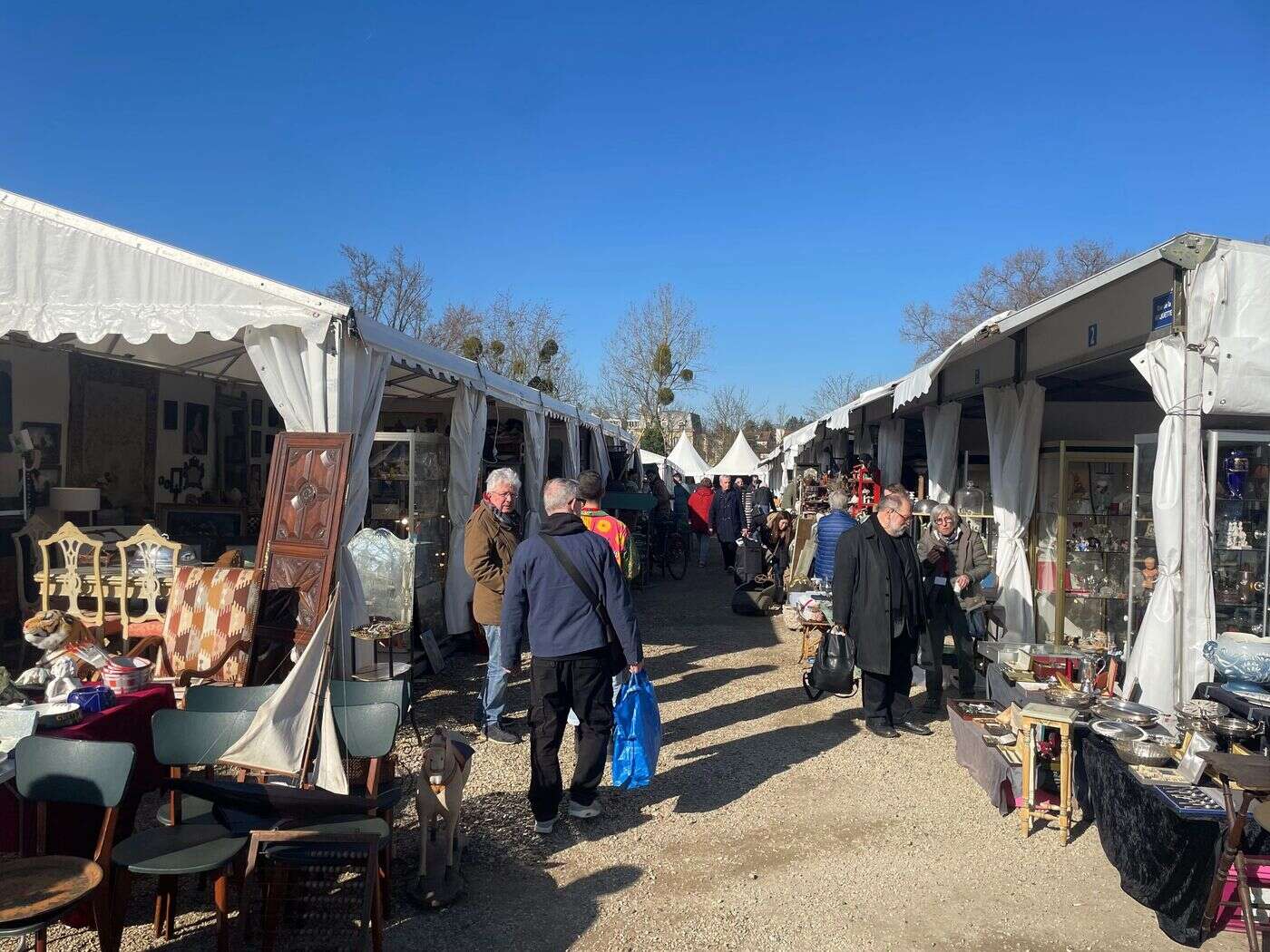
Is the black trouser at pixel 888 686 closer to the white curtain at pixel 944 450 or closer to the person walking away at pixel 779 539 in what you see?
the white curtain at pixel 944 450

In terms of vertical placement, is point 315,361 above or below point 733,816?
above

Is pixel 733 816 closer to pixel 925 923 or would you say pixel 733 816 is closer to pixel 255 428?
pixel 925 923

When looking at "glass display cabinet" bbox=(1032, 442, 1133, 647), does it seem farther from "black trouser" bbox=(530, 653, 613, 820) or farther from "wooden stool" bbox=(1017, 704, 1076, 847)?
"black trouser" bbox=(530, 653, 613, 820)

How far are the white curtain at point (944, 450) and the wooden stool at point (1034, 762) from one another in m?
4.84

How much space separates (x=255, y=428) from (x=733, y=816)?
865 centimetres

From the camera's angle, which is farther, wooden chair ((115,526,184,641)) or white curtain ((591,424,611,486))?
white curtain ((591,424,611,486))

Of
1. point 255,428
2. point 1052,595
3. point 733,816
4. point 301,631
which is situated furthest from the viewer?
point 255,428

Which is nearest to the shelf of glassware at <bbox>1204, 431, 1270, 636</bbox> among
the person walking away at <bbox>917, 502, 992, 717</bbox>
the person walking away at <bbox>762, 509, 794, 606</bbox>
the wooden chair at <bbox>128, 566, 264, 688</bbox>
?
the person walking away at <bbox>917, 502, 992, 717</bbox>

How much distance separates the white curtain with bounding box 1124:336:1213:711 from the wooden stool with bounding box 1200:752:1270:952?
1273mm

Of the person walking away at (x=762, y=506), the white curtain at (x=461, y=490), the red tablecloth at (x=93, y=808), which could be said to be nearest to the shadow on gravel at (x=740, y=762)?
the red tablecloth at (x=93, y=808)

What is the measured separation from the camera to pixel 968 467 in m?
8.59

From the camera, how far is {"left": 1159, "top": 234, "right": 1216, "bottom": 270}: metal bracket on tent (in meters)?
4.14

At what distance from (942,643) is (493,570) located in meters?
3.12

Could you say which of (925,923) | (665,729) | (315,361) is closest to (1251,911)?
(925,923)
